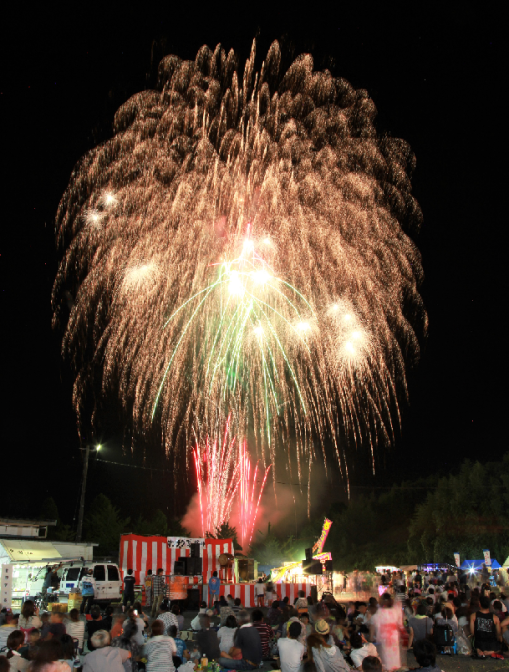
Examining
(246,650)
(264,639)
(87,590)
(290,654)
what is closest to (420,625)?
(264,639)

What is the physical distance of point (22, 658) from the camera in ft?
23.5

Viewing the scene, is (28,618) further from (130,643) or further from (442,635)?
(442,635)

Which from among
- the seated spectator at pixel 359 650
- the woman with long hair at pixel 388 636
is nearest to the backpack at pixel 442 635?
the woman with long hair at pixel 388 636

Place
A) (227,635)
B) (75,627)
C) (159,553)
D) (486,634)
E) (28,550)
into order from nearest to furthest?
(75,627) → (227,635) → (486,634) → (159,553) → (28,550)

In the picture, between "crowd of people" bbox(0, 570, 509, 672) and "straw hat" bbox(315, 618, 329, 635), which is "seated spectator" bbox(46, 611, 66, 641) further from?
"straw hat" bbox(315, 618, 329, 635)

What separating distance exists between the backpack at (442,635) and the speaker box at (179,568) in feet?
38.6

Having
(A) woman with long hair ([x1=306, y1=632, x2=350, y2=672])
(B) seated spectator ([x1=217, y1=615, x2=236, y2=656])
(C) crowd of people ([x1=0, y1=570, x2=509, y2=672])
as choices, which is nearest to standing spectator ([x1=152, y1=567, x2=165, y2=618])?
(C) crowd of people ([x1=0, y1=570, x2=509, y2=672])

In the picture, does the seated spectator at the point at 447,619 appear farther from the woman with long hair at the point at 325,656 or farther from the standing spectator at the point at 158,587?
the standing spectator at the point at 158,587

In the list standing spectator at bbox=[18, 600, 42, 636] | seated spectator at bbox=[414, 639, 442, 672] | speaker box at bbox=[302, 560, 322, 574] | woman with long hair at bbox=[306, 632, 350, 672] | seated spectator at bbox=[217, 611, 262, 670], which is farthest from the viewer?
speaker box at bbox=[302, 560, 322, 574]

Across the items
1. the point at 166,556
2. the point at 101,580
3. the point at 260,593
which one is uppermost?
the point at 166,556

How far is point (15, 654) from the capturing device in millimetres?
7094

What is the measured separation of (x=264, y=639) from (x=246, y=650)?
100 cm

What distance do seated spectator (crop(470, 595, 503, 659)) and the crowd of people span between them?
0.02 metres

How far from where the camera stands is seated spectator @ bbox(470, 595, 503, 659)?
11.1m
